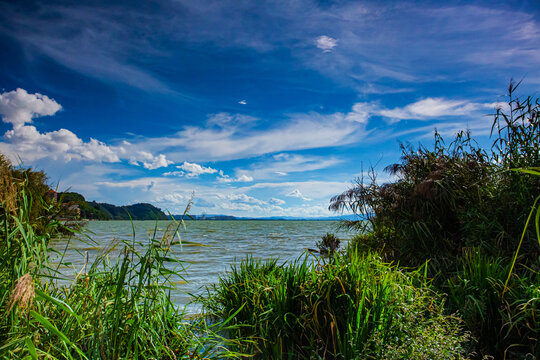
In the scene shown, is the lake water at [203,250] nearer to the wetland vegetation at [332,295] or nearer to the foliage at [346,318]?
the wetland vegetation at [332,295]

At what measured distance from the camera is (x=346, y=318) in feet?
12.1

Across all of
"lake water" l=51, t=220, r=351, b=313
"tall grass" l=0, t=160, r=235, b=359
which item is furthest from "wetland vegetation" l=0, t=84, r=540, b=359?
"lake water" l=51, t=220, r=351, b=313

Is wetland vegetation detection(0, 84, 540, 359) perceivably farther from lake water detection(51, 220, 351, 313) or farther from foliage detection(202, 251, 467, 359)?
lake water detection(51, 220, 351, 313)

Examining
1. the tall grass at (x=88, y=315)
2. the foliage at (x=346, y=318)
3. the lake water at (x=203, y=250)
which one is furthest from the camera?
the lake water at (x=203, y=250)

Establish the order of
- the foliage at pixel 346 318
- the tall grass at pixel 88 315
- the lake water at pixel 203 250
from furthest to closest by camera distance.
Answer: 1. the lake water at pixel 203 250
2. the foliage at pixel 346 318
3. the tall grass at pixel 88 315

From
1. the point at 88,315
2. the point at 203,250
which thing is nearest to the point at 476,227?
the point at 88,315

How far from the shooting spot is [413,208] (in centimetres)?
670

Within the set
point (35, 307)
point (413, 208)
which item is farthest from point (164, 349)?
point (413, 208)

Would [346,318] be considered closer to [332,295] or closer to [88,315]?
[332,295]

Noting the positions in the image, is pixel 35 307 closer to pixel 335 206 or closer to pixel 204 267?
pixel 335 206

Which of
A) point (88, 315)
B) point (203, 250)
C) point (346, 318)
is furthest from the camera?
point (203, 250)

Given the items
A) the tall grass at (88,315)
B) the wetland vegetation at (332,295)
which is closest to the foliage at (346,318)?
the wetland vegetation at (332,295)

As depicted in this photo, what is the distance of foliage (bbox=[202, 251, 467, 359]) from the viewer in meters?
3.16

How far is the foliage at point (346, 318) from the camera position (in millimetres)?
3158
